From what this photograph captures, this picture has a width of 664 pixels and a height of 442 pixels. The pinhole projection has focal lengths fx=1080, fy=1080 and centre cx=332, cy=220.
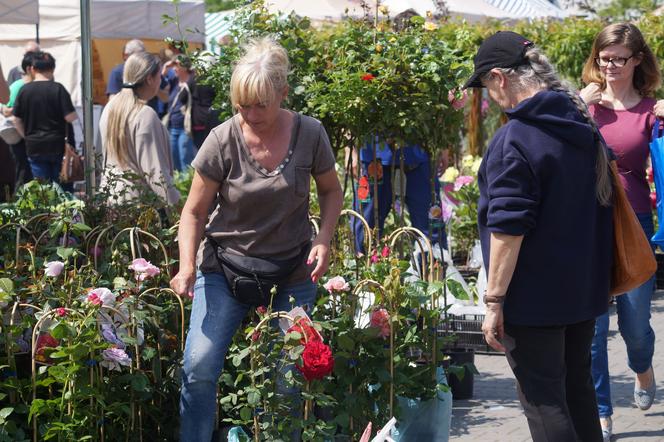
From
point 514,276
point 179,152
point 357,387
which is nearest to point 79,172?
point 179,152

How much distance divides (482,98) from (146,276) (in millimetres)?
8929

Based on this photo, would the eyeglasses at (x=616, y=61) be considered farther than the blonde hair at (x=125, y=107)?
No

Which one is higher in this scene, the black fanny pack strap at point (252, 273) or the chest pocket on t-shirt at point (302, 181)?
the chest pocket on t-shirt at point (302, 181)

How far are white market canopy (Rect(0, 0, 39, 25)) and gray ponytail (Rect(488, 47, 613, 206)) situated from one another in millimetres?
5154

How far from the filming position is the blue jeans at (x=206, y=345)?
371 centimetres

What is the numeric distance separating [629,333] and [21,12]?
5.44 meters

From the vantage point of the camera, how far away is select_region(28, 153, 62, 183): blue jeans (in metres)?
10.2

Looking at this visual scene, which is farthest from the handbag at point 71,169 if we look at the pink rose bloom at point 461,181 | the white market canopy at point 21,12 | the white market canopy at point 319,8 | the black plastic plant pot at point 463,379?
the black plastic plant pot at point 463,379

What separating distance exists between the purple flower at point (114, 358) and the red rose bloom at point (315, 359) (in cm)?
65

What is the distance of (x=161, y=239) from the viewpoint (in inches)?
196

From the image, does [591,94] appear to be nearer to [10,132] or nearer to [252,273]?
[252,273]

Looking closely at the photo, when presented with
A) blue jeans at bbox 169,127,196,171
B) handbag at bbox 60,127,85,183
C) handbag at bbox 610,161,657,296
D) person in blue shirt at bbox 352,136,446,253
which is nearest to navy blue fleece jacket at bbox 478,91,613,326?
handbag at bbox 610,161,657,296

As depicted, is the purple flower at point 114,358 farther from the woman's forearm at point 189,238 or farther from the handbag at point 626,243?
the handbag at point 626,243

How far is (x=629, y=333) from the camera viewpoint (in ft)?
16.3
